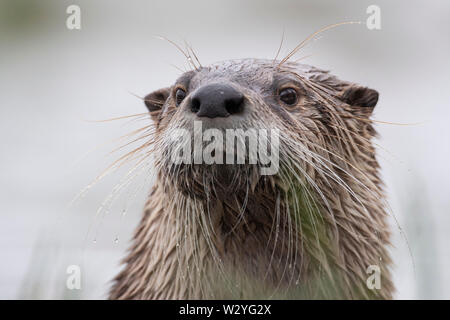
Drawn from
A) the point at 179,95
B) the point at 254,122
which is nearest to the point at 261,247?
the point at 254,122

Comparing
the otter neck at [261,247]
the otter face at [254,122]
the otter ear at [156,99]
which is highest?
the otter ear at [156,99]

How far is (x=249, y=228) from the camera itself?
9.74ft

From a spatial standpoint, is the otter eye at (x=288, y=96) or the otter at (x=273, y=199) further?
the otter eye at (x=288, y=96)

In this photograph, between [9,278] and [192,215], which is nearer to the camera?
[192,215]

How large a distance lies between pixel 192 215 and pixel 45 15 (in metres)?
8.32

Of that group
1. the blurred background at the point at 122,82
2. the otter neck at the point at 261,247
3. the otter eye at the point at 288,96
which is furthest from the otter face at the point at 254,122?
the blurred background at the point at 122,82

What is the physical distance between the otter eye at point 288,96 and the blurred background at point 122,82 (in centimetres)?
127

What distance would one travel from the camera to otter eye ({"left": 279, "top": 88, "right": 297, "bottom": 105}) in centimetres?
309

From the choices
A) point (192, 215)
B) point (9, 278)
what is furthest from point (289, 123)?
point (9, 278)

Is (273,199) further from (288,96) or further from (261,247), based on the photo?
(288,96)

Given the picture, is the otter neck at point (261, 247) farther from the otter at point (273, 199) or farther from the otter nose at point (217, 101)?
the otter nose at point (217, 101)

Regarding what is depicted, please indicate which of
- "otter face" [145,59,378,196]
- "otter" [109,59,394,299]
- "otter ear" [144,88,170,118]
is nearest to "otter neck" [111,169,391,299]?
"otter" [109,59,394,299]

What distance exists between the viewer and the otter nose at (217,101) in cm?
261
